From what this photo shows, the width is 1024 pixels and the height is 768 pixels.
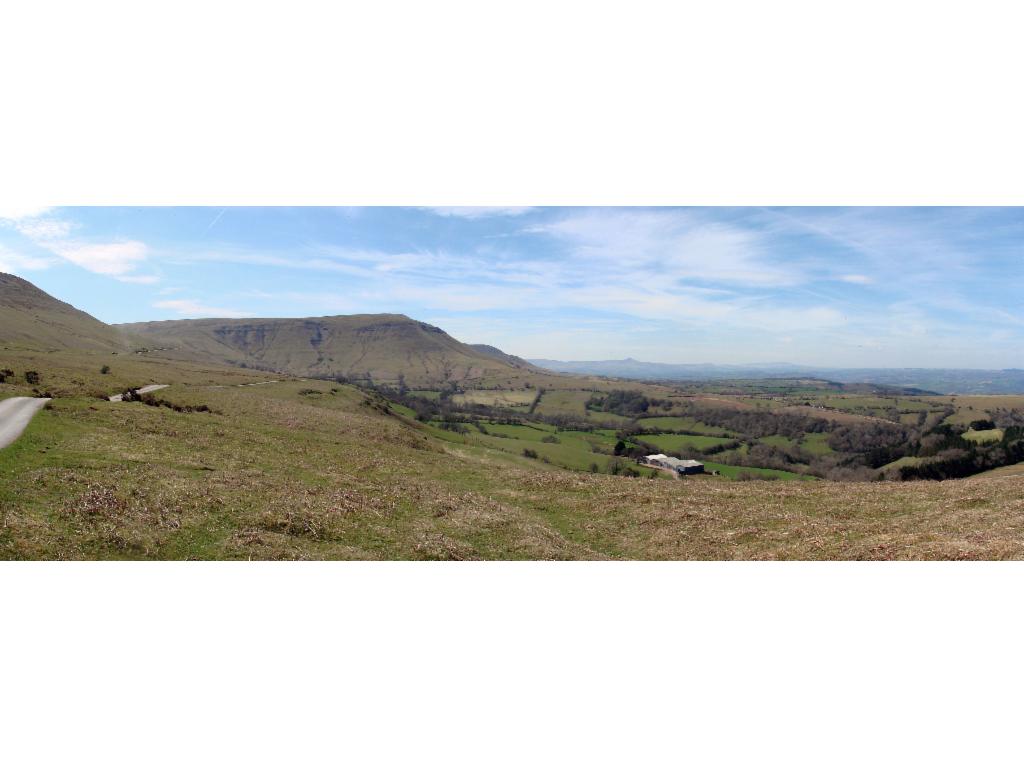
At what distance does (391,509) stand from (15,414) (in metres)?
10.7

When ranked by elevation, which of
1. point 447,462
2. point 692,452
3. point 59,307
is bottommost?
point 692,452

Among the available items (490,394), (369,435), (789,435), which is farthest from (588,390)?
(369,435)

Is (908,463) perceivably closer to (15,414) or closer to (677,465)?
(677,465)

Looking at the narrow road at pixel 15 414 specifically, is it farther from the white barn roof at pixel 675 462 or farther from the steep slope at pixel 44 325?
the steep slope at pixel 44 325

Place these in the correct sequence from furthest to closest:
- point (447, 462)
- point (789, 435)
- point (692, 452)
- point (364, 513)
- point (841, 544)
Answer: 1. point (789, 435)
2. point (692, 452)
3. point (447, 462)
4. point (364, 513)
5. point (841, 544)

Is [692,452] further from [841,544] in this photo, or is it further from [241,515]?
[241,515]

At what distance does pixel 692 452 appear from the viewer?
51.0 metres

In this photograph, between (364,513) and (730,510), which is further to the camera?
(730,510)

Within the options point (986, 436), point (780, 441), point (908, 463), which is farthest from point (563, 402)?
point (986, 436)

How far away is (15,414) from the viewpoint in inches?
481

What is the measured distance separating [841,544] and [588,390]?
119m

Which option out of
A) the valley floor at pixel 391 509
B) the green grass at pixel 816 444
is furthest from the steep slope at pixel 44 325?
the green grass at pixel 816 444

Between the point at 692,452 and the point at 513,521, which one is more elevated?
the point at 513,521

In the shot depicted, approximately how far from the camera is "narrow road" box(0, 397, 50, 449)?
976 cm
